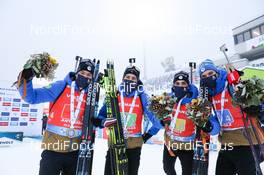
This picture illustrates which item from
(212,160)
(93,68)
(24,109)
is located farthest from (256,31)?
(93,68)

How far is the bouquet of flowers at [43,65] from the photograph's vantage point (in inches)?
90.5

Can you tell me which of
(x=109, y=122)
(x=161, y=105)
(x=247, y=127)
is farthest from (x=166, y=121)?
(x=247, y=127)

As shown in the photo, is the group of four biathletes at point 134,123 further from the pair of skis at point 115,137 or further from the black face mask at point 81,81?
the pair of skis at point 115,137

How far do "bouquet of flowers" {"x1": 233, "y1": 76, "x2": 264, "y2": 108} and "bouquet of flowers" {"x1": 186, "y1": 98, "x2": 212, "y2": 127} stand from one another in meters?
0.28

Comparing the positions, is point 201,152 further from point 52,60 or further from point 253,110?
point 52,60

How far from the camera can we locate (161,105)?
2.89 meters

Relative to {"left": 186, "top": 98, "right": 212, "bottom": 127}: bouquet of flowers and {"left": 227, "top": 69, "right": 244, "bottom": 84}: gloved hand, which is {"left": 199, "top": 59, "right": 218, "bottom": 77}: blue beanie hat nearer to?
{"left": 227, "top": 69, "right": 244, "bottom": 84}: gloved hand

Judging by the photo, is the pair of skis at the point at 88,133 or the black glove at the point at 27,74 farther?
the pair of skis at the point at 88,133

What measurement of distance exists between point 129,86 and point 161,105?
50 centimetres

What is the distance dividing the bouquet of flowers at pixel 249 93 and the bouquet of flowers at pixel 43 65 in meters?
2.07

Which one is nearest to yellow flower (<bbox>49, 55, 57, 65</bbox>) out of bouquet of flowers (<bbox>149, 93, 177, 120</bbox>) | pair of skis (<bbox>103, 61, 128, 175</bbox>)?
pair of skis (<bbox>103, 61, 128, 175</bbox>)

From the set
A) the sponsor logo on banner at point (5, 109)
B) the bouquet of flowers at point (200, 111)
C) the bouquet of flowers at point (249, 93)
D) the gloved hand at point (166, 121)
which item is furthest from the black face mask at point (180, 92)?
the sponsor logo on banner at point (5, 109)

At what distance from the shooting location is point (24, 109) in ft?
39.3

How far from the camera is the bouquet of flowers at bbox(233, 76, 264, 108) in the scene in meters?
2.19
